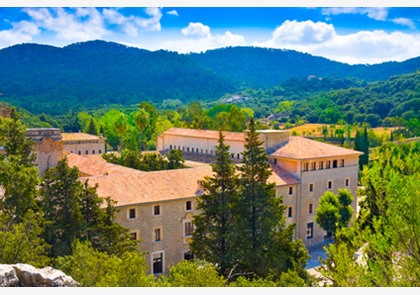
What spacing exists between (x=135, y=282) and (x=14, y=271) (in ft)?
13.7

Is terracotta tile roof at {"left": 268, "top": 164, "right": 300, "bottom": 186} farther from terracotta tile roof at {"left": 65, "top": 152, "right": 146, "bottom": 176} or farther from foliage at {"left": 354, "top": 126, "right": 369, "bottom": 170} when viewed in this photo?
foliage at {"left": 354, "top": 126, "right": 369, "bottom": 170}

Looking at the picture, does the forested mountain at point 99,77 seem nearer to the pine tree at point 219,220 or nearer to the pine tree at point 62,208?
the pine tree at point 62,208

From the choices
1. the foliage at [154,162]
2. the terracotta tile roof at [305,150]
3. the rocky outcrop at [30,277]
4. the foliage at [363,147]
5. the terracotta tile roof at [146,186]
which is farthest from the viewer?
the foliage at [363,147]

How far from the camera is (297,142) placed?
36.8 m

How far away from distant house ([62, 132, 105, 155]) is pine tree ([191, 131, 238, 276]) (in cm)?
3773

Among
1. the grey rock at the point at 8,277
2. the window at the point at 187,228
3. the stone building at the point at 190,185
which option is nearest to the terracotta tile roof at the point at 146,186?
the stone building at the point at 190,185

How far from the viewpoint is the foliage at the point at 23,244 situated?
17531 mm

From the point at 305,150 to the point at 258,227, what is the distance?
45.9 feet

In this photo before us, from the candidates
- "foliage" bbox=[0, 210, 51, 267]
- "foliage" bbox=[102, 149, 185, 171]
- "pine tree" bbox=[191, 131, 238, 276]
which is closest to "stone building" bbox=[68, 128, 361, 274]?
"foliage" bbox=[102, 149, 185, 171]

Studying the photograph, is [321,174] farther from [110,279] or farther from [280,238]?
[110,279]

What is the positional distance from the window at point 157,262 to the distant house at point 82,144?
1282 inches

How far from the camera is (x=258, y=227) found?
22453mm

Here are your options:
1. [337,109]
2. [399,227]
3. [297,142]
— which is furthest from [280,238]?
[337,109]

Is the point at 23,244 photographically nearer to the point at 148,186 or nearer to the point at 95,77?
the point at 148,186
